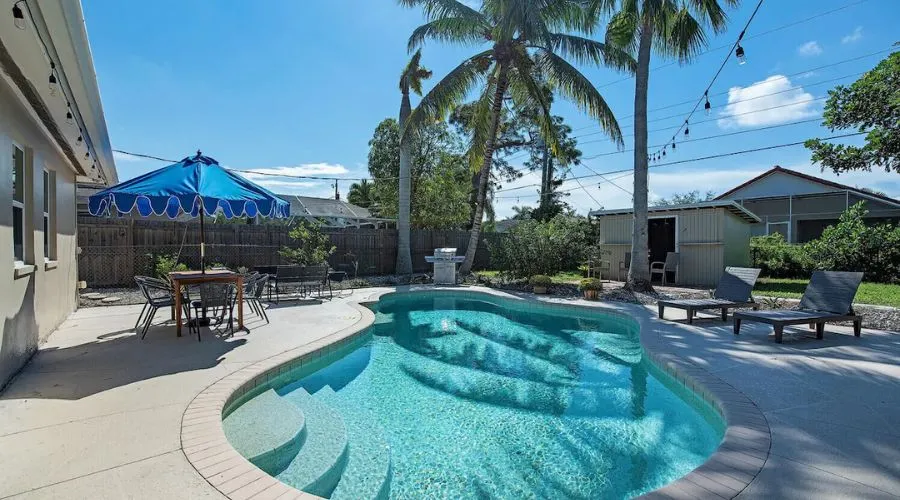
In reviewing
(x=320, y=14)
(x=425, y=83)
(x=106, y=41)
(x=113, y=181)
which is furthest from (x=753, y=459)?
(x=425, y=83)

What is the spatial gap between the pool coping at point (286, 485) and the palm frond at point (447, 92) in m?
9.61

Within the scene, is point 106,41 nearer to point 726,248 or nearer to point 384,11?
point 384,11

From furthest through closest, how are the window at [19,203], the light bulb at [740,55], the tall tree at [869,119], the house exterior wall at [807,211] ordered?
the house exterior wall at [807,211]
the light bulb at [740,55]
the tall tree at [869,119]
the window at [19,203]

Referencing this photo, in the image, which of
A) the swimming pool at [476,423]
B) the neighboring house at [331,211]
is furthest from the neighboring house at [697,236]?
the neighboring house at [331,211]

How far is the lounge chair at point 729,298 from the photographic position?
7.73 metres

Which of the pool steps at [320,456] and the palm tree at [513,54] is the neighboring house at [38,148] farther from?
the palm tree at [513,54]

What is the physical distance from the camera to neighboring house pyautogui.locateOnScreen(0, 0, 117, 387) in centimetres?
331

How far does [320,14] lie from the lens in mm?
11086

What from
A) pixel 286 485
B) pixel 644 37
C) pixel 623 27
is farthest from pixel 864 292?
pixel 286 485

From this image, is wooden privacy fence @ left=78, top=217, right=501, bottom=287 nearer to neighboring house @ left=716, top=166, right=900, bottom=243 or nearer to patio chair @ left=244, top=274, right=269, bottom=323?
patio chair @ left=244, top=274, right=269, bottom=323

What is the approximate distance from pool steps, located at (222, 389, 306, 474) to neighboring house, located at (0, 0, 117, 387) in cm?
226

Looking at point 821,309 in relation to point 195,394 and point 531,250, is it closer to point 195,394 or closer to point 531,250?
point 531,250

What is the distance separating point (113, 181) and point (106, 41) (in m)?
3.52

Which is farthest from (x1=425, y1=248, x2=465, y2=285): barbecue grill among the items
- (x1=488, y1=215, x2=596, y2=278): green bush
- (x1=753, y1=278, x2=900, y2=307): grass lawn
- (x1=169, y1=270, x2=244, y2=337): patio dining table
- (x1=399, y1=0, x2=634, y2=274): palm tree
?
(x1=753, y1=278, x2=900, y2=307): grass lawn
